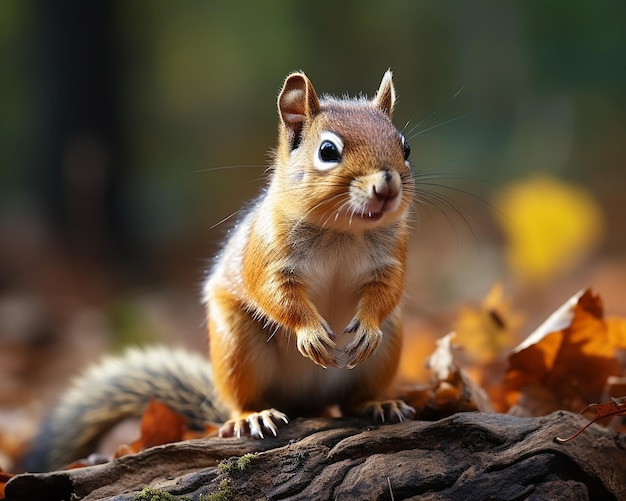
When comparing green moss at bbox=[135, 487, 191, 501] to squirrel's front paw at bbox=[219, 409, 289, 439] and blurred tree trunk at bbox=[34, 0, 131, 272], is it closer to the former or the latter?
squirrel's front paw at bbox=[219, 409, 289, 439]

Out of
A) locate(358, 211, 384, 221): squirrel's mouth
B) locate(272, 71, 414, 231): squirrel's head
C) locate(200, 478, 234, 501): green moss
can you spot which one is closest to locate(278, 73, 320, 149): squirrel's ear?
locate(272, 71, 414, 231): squirrel's head

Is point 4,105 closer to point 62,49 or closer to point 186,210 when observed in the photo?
point 186,210

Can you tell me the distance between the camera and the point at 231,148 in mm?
14688

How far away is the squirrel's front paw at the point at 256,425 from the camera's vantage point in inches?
92.7

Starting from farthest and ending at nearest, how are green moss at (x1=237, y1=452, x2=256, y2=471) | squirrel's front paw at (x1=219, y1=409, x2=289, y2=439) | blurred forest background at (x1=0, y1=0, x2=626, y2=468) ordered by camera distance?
1. blurred forest background at (x1=0, y1=0, x2=626, y2=468)
2. squirrel's front paw at (x1=219, y1=409, x2=289, y2=439)
3. green moss at (x1=237, y1=452, x2=256, y2=471)

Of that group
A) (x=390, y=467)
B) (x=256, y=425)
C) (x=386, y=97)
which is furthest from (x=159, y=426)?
(x=386, y=97)

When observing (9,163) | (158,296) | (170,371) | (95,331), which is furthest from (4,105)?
(170,371)

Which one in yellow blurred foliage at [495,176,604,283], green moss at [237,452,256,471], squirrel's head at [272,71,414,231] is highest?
yellow blurred foliage at [495,176,604,283]

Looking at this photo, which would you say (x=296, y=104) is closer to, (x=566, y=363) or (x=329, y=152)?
(x=329, y=152)

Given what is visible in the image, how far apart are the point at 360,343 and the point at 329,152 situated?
0.55m

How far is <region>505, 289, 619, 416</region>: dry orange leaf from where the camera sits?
269 centimetres

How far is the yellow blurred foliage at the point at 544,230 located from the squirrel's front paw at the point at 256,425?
5.08 m

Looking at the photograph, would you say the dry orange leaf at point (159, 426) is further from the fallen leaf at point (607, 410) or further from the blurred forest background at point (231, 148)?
the fallen leaf at point (607, 410)

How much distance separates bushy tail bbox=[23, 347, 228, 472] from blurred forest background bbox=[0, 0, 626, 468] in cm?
28
